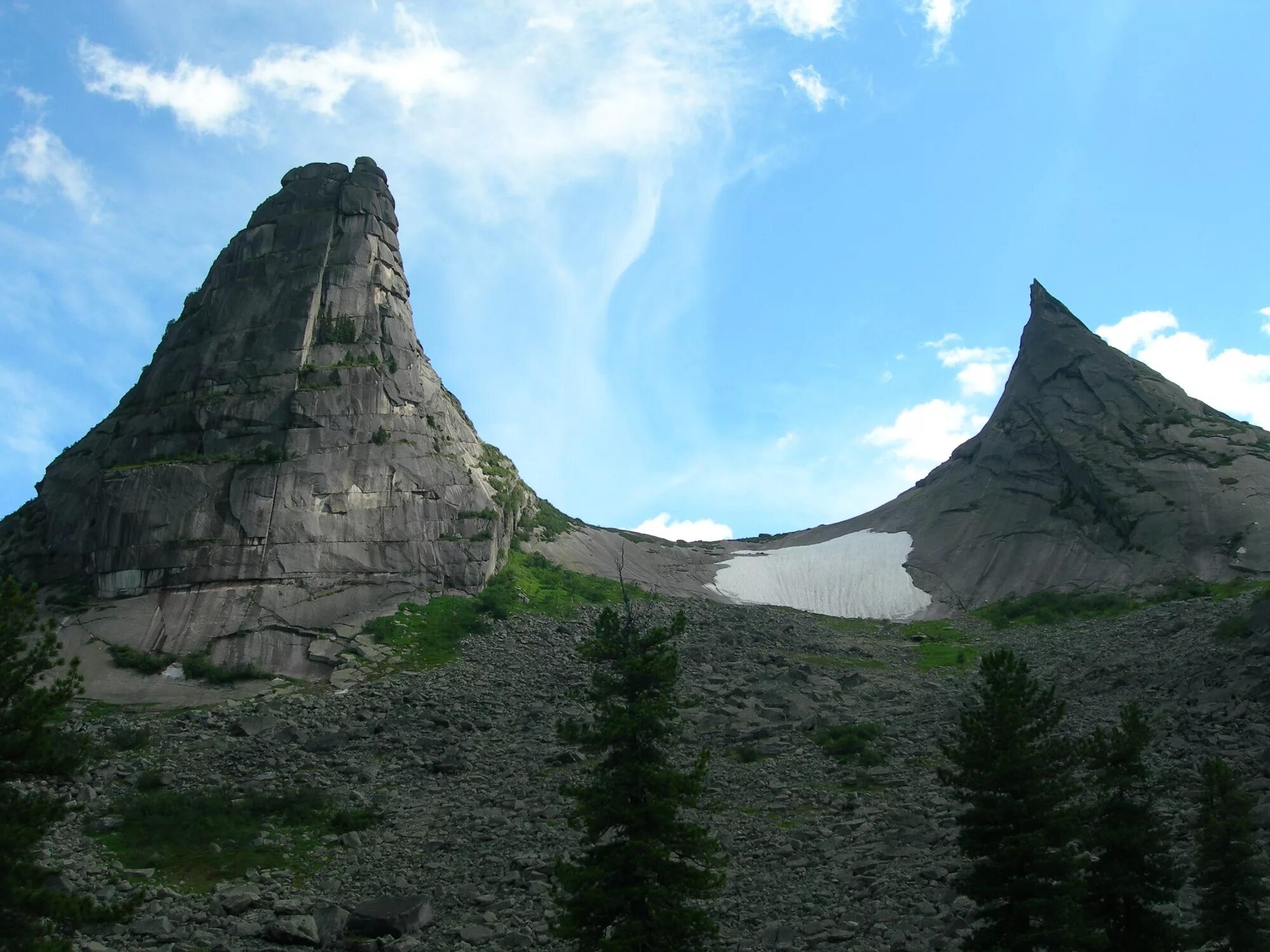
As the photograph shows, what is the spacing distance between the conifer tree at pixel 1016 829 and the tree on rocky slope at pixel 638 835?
5.12 meters

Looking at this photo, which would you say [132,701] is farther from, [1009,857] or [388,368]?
[1009,857]

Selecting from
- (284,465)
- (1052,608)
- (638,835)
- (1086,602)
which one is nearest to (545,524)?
(284,465)

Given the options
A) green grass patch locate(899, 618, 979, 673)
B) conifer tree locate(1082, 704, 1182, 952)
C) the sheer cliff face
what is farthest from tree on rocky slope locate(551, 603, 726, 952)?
the sheer cliff face

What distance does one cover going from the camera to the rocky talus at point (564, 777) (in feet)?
74.7

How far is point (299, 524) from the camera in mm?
48719

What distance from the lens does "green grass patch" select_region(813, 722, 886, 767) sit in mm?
31641

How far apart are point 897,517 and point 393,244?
47.7 metres

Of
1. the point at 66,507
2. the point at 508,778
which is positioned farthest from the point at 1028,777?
the point at 66,507

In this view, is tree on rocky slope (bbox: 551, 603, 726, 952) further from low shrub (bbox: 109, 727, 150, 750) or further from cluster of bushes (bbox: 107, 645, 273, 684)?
cluster of bushes (bbox: 107, 645, 273, 684)

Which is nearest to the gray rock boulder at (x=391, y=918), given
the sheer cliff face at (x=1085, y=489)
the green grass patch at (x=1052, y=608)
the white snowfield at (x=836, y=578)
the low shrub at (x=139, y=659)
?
the low shrub at (x=139, y=659)

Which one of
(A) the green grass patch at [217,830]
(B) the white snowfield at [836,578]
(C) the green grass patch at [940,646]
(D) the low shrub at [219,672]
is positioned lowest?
(A) the green grass patch at [217,830]

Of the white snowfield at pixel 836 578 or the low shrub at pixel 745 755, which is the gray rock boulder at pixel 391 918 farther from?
the white snowfield at pixel 836 578

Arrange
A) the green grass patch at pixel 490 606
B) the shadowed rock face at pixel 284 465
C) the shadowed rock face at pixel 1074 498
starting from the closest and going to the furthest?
the green grass patch at pixel 490 606 → the shadowed rock face at pixel 284 465 → the shadowed rock face at pixel 1074 498

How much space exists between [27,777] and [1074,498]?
68400 mm
